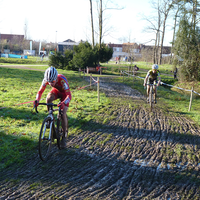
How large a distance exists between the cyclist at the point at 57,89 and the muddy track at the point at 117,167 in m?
0.98

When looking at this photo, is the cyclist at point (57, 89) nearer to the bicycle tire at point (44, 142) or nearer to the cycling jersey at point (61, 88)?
the cycling jersey at point (61, 88)

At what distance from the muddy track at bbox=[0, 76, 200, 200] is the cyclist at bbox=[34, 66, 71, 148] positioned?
0.98 m

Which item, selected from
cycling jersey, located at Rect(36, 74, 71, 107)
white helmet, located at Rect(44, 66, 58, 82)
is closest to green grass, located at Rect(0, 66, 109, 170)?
cycling jersey, located at Rect(36, 74, 71, 107)

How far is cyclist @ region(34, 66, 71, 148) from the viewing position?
18.1 feet

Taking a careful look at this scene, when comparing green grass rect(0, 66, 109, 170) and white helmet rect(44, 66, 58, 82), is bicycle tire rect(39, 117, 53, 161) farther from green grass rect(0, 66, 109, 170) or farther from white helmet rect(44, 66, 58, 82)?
white helmet rect(44, 66, 58, 82)

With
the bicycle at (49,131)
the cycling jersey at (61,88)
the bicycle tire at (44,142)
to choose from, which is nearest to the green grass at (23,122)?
the bicycle tire at (44,142)

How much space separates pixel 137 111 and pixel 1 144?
5.97 m

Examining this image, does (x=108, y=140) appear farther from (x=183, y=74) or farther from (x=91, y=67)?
(x=91, y=67)

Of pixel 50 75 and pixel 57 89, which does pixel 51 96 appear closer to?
pixel 57 89

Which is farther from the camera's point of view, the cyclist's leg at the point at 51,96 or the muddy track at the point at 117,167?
the cyclist's leg at the point at 51,96

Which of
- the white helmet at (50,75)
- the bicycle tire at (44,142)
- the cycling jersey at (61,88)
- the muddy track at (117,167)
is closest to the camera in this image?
the muddy track at (117,167)

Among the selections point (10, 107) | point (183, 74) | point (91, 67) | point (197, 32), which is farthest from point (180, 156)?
point (91, 67)

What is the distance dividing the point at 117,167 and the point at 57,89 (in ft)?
8.29

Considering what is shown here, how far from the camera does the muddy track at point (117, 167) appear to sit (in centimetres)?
433
